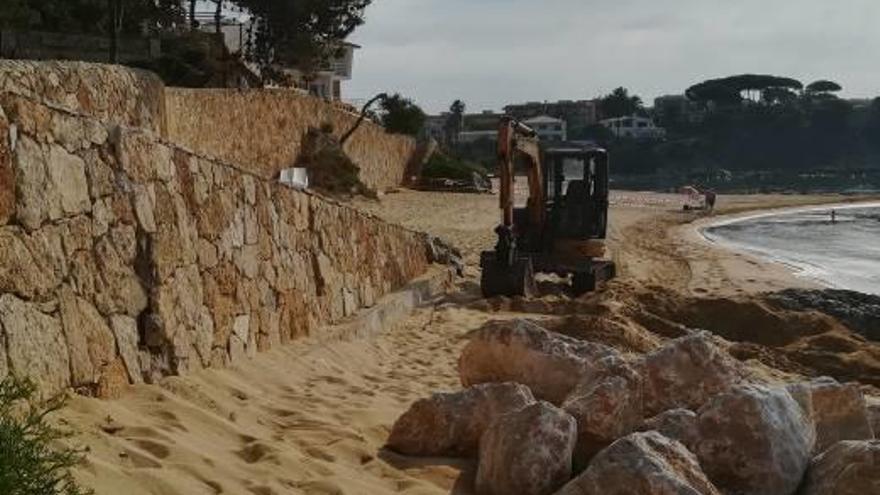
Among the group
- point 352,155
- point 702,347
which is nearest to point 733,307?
point 702,347

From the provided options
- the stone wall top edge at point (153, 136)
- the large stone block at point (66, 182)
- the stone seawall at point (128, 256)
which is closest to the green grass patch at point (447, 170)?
the stone wall top edge at point (153, 136)

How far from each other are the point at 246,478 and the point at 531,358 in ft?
8.53

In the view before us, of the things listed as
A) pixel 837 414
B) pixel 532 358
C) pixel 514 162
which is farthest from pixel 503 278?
pixel 837 414

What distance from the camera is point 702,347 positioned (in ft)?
21.7

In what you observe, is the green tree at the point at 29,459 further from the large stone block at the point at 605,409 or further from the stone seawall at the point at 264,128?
the stone seawall at the point at 264,128

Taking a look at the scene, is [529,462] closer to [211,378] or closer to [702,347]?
[702,347]

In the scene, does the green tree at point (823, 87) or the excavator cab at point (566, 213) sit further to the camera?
the green tree at point (823, 87)

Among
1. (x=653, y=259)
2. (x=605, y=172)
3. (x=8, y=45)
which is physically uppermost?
(x=8, y=45)

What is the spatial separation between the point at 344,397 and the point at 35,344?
2916 millimetres

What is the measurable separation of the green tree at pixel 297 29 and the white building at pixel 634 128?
93.6m

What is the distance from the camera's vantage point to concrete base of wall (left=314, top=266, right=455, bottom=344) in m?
→ 9.76

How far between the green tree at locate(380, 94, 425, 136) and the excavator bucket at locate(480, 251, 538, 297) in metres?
36.0

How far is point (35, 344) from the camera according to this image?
496cm

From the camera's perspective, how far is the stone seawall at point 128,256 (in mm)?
5086
